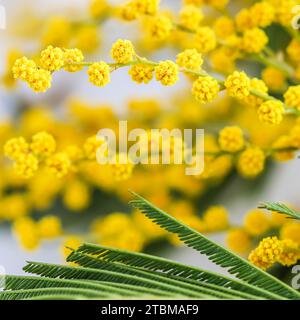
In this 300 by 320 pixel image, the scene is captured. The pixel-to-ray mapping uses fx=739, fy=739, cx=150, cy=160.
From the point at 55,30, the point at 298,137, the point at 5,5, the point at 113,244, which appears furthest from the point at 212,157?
the point at 5,5

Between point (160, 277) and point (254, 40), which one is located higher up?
point (254, 40)

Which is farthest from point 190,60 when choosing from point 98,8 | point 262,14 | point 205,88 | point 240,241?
point 98,8

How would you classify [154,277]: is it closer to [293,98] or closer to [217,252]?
[217,252]

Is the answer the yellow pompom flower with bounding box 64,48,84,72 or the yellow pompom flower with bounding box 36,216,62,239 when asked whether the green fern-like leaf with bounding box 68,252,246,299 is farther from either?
the yellow pompom flower with bounding box 36,216,62,239

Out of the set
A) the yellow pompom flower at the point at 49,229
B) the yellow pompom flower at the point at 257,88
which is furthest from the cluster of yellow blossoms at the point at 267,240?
the yellow pompom flower at the point at 49,229

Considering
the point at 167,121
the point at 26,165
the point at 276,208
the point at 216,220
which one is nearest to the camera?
the point at 276,208

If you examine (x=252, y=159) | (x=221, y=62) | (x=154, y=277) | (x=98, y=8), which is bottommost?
(x=154, y=277)
